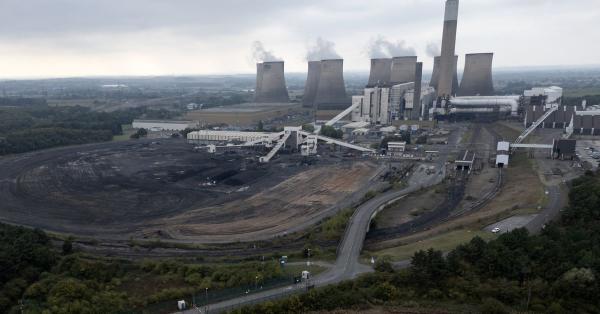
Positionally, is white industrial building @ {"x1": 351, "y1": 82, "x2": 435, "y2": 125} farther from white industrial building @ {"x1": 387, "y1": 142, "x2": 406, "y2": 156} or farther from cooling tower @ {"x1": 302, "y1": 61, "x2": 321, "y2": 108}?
cooling tower @ {"x1": 302, "y1": 61, "x2": 321, "y2": 108}

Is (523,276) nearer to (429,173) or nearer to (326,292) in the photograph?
(326,292)

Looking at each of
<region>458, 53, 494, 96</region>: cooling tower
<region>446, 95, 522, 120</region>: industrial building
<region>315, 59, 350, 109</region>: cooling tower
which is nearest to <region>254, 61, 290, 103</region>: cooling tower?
<region>315, 59, 350, 109</region>: cooling tower

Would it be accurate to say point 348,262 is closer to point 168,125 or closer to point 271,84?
point 168,125

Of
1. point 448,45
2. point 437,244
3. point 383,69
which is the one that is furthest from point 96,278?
point 383,69

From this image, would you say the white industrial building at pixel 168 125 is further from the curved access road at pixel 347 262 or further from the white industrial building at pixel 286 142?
the curved access road at pixel 347 262

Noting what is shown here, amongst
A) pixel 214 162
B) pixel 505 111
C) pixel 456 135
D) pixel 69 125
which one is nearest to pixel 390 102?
pixel 456 135

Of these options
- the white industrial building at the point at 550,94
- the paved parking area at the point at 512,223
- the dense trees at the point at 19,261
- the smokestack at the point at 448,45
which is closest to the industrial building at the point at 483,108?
the smokestack at the point at 448,45
